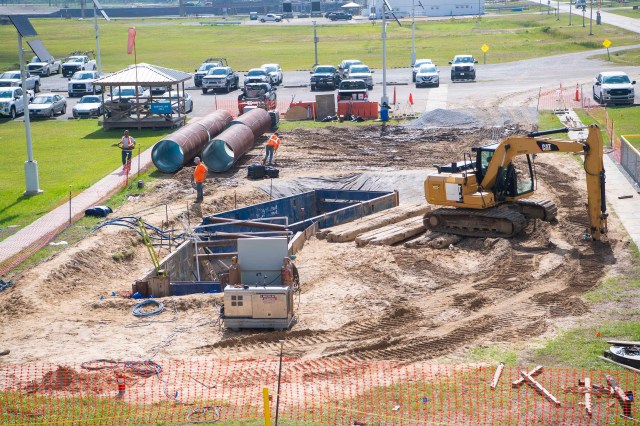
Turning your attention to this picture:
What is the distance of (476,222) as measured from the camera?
26.4 meters

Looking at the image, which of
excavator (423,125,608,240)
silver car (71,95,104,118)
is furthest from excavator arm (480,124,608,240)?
silver car (71,95,104,118)

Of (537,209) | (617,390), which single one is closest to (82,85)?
(537,209)

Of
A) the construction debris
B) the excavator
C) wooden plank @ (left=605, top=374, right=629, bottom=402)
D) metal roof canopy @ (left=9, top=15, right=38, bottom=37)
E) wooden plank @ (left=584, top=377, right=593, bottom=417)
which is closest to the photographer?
Answer: wooden plank @ (left=584, top=377, right=593, bottom=417)

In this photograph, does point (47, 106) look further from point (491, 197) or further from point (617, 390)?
point (617, 390)

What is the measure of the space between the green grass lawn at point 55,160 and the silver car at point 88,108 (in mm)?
1431

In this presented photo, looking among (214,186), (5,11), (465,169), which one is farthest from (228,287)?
(5,11)

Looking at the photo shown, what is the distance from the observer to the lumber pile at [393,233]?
26.2 metres

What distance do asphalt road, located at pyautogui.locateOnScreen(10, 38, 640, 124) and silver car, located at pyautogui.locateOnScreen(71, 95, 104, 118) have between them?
41.1 inches

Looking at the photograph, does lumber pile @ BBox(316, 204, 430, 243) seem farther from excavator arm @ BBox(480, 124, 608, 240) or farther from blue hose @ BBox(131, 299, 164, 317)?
blue hose @ BBox(131, 299, 164, 317)

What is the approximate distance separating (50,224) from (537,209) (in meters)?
13.8

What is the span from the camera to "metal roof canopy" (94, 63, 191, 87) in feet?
150

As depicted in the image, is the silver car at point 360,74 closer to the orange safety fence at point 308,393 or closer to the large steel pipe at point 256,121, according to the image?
the large steel pipe at point 256,121

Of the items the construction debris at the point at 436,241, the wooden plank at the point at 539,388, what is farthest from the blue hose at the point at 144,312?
the wooden plank at the point at 539,388

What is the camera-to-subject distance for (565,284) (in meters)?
22.3
